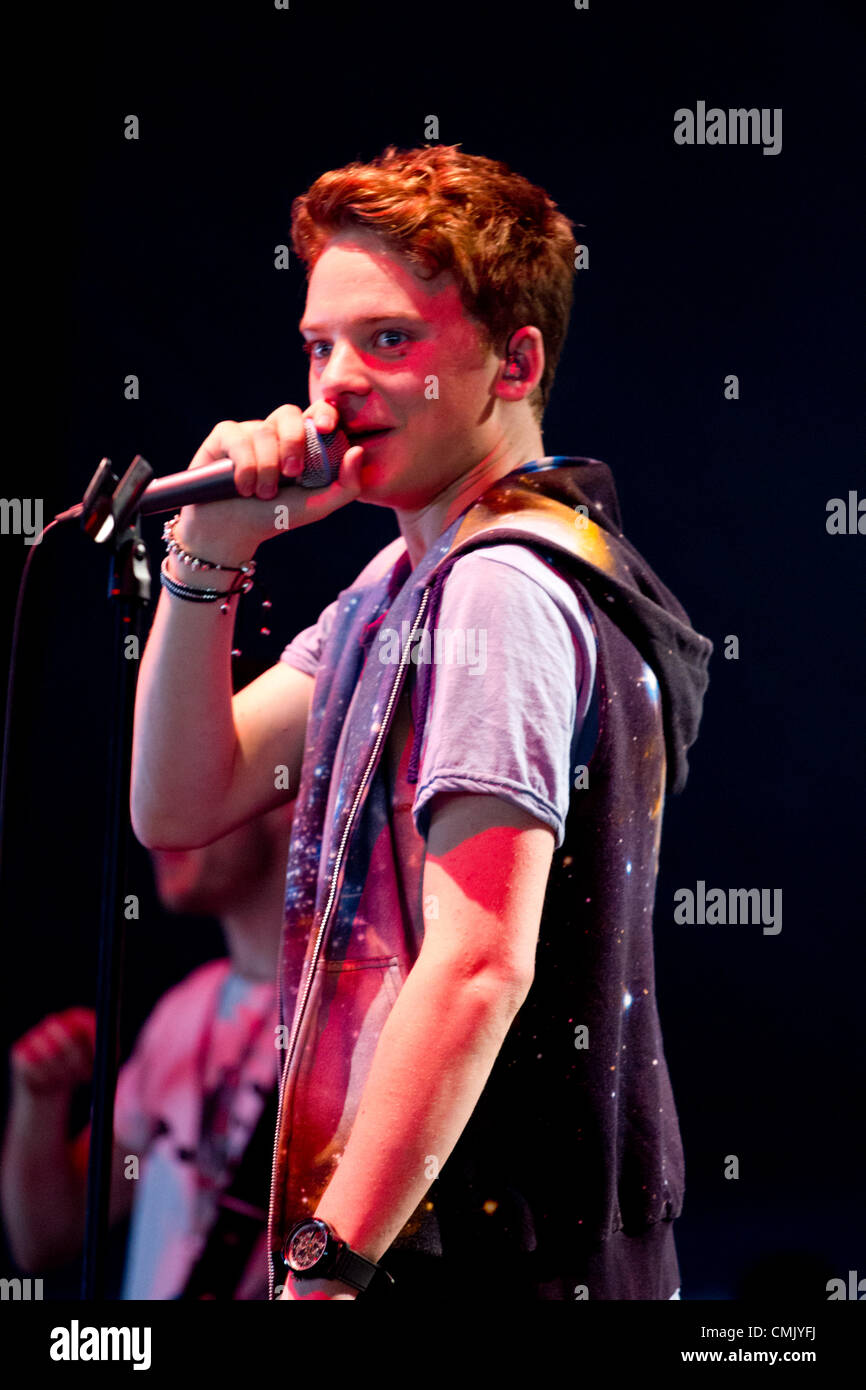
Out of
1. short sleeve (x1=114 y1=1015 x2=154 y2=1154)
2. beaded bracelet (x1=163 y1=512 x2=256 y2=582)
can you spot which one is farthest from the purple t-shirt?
short sleeve (x1=114 y1=1015 x2=154 y2=1154)

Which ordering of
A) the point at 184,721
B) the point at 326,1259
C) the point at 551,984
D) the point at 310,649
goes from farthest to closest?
the point at 310,649 < the point at 184,721 < the point at 551,984 < the point at 326,1259

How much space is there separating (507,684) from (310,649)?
0.53m

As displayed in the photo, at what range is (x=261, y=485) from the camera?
1.18m

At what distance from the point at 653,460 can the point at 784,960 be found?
0.75 metres

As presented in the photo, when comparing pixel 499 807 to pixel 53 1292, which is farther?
pixel 53 1292

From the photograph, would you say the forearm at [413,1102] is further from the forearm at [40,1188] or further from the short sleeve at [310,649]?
the forearm at [40,1188]

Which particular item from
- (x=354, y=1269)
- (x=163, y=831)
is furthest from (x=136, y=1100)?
(x=354, y=1269)

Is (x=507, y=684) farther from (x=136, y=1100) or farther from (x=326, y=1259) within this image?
(x=136, y=1100)

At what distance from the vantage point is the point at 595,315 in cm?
183

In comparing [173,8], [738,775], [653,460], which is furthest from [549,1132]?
[173,8]

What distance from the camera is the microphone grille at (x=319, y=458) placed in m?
1.21

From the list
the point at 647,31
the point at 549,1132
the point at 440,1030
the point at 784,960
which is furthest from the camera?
the point at 784,960
